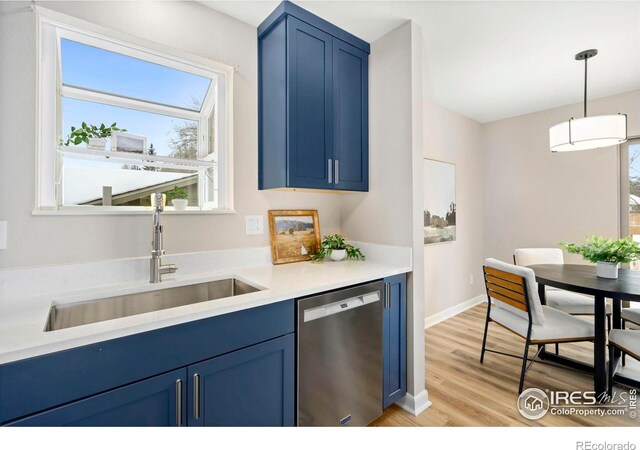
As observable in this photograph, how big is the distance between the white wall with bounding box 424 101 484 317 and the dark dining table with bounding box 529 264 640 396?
1.14 meters

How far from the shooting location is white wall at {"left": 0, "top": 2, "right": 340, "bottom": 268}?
4.19ft

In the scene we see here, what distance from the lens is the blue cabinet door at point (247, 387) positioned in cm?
112

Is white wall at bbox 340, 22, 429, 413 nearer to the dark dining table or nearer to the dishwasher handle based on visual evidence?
the dishwasher handle

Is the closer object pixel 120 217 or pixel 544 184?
pixel 120 217

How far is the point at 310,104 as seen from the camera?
1.86 m

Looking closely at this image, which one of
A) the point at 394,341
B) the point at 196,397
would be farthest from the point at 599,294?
the point at 196,397

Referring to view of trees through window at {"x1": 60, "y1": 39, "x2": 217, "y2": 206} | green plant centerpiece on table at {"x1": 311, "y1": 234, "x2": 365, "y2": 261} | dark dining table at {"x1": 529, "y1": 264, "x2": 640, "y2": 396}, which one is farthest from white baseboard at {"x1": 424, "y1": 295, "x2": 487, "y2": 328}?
view of trees through window at {"x1": 60, "y1": 39, "x2": 217, "y2": 206}

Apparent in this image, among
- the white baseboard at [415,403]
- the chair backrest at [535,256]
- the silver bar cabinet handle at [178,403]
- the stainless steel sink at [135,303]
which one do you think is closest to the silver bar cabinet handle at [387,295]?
the white baseboard at [415,403]

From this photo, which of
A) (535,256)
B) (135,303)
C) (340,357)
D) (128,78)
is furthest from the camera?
(535,256)

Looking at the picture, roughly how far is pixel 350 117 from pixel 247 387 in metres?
1.74

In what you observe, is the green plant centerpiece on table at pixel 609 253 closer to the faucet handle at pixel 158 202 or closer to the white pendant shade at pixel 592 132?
the white pendant shade at pixel 592 132

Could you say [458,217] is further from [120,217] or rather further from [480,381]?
[120,217]

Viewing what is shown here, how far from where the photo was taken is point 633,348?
1.80 metres

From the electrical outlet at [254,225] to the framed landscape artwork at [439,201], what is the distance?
1.99 metres
